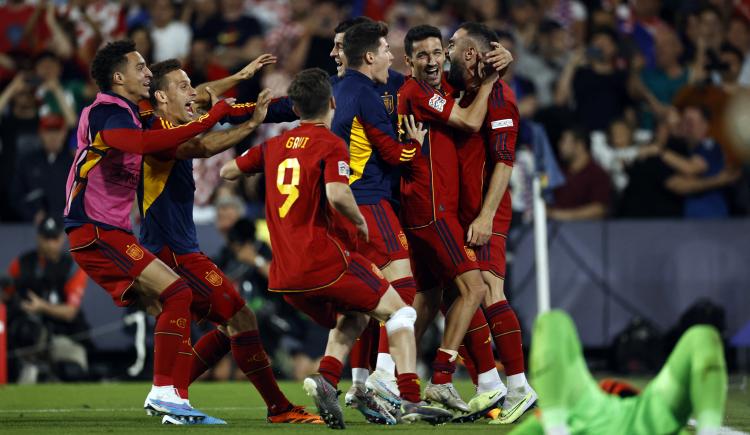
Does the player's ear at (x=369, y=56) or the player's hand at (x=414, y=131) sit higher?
the player's ear at (x=369, y=56)

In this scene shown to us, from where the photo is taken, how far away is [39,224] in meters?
14.2

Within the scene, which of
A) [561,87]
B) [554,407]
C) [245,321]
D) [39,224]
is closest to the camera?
[554,407]

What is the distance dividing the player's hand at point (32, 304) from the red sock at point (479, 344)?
262 inches

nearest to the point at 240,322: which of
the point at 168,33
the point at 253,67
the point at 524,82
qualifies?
the point at 253,67

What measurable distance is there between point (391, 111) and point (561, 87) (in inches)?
318

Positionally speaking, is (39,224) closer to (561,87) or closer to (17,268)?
(17,268)

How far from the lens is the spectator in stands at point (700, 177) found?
15055 millimetres

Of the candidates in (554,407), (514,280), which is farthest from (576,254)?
(554,407)

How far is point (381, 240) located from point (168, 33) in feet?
30.3

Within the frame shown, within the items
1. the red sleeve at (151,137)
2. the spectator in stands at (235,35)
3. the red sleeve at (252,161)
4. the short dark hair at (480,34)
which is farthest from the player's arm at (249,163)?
the spectator in stands at (235,35)

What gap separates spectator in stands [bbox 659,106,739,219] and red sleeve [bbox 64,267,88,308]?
6.62 meters

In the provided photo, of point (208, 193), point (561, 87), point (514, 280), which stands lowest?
point (514, 280)

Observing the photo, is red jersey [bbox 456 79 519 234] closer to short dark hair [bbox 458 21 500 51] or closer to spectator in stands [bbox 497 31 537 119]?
short dark hair [bbox 458 21 500 51]

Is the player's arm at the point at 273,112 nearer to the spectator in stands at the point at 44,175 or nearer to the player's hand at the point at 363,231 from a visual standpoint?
the player's hand at the point at 363,231
